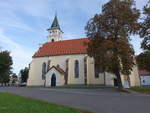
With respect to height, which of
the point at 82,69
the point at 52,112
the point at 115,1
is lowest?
the point at 52,112

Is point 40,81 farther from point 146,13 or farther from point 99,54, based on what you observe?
point 146,13

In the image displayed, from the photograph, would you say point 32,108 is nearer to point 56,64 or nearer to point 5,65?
point 56,64

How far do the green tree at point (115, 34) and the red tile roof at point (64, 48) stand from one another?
55.0 ft

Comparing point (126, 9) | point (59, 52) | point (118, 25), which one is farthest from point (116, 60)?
point (59, 52)

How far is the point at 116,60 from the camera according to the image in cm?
2216

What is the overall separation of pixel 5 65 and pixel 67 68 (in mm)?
24813

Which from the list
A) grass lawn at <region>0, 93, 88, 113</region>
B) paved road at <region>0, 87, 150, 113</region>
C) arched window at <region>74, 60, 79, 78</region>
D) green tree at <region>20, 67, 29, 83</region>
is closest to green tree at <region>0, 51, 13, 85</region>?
green tree at <region>20, 67, 29, 83</region>

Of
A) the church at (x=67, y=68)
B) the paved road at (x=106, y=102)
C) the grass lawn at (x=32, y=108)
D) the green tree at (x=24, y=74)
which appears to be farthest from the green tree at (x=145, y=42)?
the green tree at (x=24, y=74)

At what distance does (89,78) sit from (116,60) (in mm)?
17217

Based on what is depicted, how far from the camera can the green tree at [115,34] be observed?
2222cm

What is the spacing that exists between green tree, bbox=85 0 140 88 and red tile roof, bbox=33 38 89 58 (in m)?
16.8

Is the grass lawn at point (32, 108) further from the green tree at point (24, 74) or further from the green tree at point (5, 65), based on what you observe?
the green tree at point (24, 74)

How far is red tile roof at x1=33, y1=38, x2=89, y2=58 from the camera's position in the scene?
42.6m

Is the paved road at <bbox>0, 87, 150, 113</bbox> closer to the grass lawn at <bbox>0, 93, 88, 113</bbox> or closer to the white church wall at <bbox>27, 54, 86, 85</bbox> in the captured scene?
the grass lawn at <bbox>0, 93, 88, 113</bbox>
